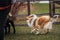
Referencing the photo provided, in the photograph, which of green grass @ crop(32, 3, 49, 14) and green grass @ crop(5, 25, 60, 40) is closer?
green grass @ crop(5, 25, 60, 40)

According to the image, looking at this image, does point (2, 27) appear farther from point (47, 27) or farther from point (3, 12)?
point (47, 27)

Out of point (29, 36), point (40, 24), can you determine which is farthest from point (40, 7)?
point (29, 36)

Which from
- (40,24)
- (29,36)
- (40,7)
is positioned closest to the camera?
(29,36)

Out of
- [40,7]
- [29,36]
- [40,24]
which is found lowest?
[40,7]

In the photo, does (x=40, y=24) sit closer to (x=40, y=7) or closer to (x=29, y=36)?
(x=29, y=36)

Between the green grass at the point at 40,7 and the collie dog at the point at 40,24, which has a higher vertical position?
the collie dog at the point at 40,24

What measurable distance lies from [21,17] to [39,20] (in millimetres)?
1200

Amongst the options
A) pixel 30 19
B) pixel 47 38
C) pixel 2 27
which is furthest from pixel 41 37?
pixel 2 27

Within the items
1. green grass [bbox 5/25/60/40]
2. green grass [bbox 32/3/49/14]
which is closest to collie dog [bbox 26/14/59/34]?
green grass [bbox 5/25/60/40]

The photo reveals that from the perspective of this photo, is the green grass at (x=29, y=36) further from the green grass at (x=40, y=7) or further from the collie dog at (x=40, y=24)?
the green grass at (x=40, y=7)

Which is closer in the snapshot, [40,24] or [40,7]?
[40,24]

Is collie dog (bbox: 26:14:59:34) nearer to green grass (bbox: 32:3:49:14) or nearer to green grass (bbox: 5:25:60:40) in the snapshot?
green grass (bbox: 5:25:60:40)

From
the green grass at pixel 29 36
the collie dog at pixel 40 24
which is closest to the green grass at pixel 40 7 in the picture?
the green grass at pixel 29 36

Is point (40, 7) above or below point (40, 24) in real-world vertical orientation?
below
